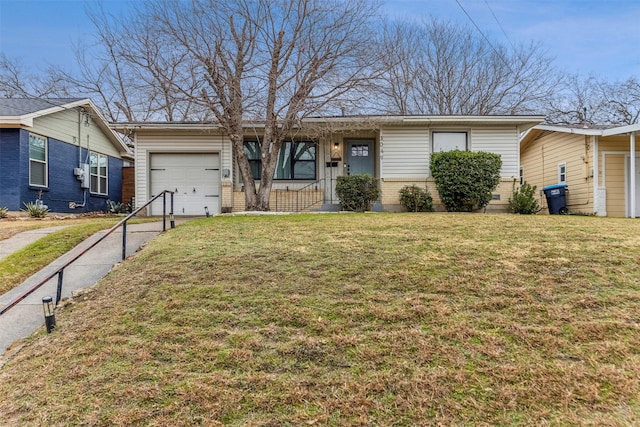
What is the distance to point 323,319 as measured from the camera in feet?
10.6

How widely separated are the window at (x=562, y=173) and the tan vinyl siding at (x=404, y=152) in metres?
5.02

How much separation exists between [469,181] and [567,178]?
445 cm

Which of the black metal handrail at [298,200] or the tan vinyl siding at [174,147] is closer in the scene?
the tan vinyl siding at [174,147]

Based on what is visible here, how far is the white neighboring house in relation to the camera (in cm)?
1209

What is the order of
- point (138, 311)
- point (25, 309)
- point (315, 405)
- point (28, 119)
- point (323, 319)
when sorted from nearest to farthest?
point (315, 405) → point (323, 319) → point (138, 311) → point (25, 309) → point (28, 119)

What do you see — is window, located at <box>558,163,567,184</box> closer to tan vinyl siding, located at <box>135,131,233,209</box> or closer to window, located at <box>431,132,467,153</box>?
window, located at <box>431,132,467,153</box>

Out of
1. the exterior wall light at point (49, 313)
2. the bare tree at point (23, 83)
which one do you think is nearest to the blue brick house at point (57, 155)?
the bare tree at point (23, 83)

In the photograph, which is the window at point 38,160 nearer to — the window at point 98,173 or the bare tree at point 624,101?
the window at point 98,173

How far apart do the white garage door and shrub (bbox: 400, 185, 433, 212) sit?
247 inches

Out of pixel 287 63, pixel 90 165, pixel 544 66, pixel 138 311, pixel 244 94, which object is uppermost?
pixel 544 66

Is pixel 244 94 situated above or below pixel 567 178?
above

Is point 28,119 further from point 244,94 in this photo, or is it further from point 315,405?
point 315,405

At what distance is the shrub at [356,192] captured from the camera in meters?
11.4

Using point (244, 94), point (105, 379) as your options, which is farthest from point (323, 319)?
point (244, 94)
